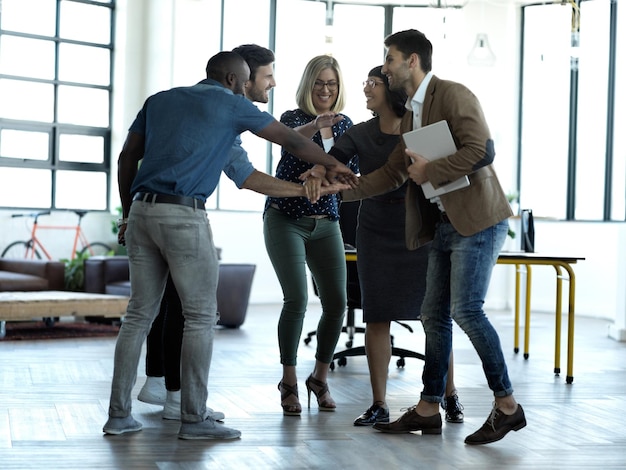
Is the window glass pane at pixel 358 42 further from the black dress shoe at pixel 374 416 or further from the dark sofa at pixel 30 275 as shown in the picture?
the black dress shoe at pixel 374 416

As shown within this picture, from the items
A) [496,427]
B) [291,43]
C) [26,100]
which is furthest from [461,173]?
[291,43]

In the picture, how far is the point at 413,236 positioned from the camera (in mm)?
3586

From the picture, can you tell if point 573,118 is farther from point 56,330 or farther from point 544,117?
point 56,330

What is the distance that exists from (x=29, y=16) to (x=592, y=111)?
5.91 m

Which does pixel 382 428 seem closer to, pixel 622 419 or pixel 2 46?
pixel 622 419

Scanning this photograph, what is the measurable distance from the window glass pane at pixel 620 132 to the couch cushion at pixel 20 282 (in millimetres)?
5664

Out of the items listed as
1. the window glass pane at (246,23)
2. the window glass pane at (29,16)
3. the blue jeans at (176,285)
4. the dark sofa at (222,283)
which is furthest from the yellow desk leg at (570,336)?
the window glass pane at (29,16)

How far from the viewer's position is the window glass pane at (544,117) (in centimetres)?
1038

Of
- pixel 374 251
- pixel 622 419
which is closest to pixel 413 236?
pixel 374 251

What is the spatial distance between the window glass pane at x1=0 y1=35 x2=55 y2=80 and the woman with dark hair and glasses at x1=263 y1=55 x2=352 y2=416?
656cm

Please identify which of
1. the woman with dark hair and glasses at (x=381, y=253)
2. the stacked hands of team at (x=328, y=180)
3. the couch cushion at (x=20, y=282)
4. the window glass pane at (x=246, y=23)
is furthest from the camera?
the window glass pane at (x=246, y=23)

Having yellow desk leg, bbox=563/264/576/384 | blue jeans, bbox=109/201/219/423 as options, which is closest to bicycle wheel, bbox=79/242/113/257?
yellow desk leg, bbox=563/264/576/384

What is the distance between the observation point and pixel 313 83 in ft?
13.5

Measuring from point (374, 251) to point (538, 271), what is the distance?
6.72 meters
